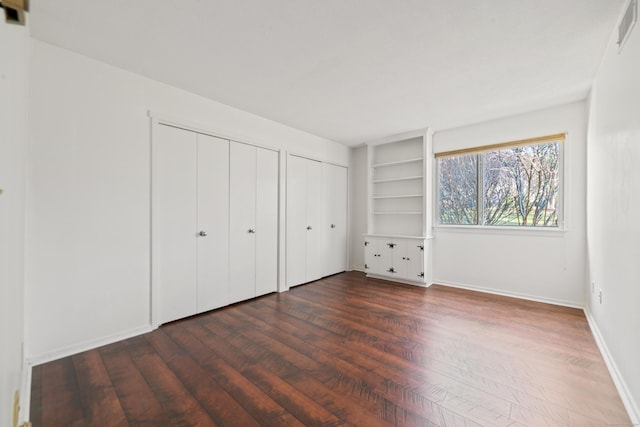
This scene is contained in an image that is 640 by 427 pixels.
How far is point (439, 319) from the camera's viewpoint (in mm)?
3131

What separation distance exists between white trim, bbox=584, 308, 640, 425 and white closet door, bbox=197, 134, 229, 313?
3.60 m

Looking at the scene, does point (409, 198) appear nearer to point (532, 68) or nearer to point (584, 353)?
point (532, 68)

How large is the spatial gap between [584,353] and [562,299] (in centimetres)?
149

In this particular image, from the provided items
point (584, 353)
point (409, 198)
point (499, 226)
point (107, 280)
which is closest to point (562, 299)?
point (499, 226)

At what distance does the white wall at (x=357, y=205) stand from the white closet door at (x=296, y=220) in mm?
1378

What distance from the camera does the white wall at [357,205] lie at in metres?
5.64

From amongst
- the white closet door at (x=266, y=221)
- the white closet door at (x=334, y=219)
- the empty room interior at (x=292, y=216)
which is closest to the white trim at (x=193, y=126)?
the empty room interior at (x=292, y=216)

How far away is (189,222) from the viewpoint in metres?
3.18

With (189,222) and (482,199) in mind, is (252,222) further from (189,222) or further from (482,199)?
(482,199)

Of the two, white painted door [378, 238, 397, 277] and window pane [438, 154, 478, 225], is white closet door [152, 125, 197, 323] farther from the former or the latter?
window pane [438, 154, 478, 225]

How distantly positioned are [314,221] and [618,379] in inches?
151

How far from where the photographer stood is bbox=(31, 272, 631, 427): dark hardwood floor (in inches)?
65.3

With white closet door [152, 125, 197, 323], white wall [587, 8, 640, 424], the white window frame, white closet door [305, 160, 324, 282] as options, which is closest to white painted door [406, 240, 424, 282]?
the white window frame

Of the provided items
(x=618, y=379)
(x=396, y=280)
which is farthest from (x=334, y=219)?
(x=618, y=379)
